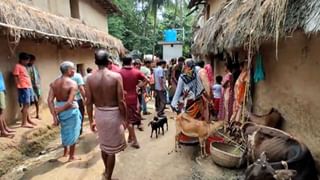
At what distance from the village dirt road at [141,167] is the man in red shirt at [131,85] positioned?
0.59 m

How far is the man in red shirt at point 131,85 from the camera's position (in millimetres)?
6746

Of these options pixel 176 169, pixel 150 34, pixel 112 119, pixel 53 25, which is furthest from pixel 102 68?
pixel 150 34

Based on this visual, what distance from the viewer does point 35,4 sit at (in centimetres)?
997

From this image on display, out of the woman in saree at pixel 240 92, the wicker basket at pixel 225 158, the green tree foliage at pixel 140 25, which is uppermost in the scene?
the green tree foliage at pixel 140 25

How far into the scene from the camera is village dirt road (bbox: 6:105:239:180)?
216 inches

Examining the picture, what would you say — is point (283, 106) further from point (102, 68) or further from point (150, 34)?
point (150, 34)

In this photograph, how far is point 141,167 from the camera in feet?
19.4

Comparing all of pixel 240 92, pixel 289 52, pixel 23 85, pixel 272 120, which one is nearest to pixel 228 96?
pixel 240 92

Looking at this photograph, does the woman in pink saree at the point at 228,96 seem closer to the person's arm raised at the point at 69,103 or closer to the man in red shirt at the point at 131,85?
the man in red shirt at the point at 131,85

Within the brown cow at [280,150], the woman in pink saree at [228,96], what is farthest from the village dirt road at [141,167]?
the woman in pink saree at [228,96]

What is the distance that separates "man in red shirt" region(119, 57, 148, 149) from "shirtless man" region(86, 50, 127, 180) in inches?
65.2

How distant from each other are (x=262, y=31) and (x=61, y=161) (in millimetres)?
4186

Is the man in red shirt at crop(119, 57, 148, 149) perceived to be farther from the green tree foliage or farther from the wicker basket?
the green tree foliage

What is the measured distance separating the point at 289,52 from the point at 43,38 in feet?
18.7
